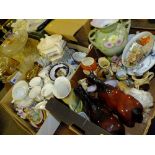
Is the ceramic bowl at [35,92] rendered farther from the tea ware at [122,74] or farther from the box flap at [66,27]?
the tea ware at [122,74]

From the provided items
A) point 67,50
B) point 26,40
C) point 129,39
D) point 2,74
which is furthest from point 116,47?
point 2,74

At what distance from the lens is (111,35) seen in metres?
1.32

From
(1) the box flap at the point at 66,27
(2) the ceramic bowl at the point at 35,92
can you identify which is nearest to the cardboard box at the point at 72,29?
(1) the box flap at the point at 66,27

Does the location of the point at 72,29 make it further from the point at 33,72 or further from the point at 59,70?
the point at 33,72

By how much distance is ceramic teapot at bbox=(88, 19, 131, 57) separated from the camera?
1.30 m

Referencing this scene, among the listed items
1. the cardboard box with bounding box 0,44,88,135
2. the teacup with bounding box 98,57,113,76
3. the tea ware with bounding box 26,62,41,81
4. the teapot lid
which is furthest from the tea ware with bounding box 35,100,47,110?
the teapot lid

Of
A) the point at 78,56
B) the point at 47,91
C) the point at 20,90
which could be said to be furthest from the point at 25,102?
the point at 78,56

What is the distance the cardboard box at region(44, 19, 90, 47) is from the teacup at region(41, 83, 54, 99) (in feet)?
1.02

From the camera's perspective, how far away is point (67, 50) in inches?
63.2

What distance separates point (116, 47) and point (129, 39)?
0.09m

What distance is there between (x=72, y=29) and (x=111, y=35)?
0.27 m
